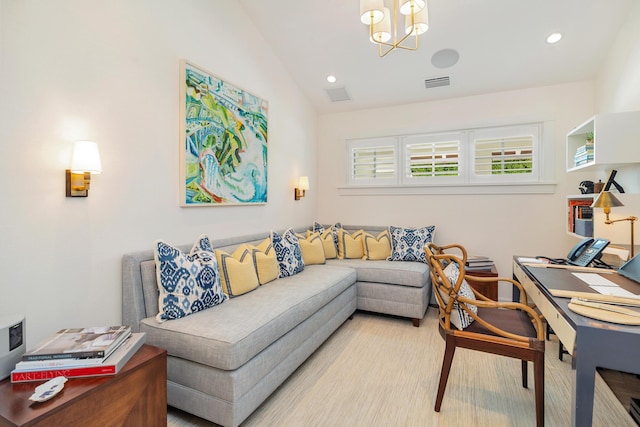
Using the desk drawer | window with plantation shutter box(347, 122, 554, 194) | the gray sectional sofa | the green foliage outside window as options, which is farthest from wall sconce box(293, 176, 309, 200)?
the desk drawer

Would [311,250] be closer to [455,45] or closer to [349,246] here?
[349,246]

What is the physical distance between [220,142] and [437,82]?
2528mm

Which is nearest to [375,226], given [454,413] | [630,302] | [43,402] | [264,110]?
[264,110]

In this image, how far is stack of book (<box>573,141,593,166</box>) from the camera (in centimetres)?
248

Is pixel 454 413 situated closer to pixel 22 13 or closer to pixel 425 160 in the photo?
pixel 425 160

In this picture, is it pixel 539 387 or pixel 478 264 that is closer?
pixel 539 387

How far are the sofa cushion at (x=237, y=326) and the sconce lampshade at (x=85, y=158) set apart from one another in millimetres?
936

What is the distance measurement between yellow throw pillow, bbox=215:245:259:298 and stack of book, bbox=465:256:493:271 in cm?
219

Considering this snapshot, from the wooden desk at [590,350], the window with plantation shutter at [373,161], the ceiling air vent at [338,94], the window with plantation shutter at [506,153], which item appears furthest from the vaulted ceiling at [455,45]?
the wooden desk at [590,350]

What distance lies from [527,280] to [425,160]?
7.24 ft

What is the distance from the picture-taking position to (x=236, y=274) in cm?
233

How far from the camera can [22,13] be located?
1545 mm

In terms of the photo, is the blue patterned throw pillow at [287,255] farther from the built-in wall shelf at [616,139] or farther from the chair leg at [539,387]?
the built-in wall shelf at [616,139]

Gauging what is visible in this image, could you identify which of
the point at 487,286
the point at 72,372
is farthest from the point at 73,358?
the point at 487,286
